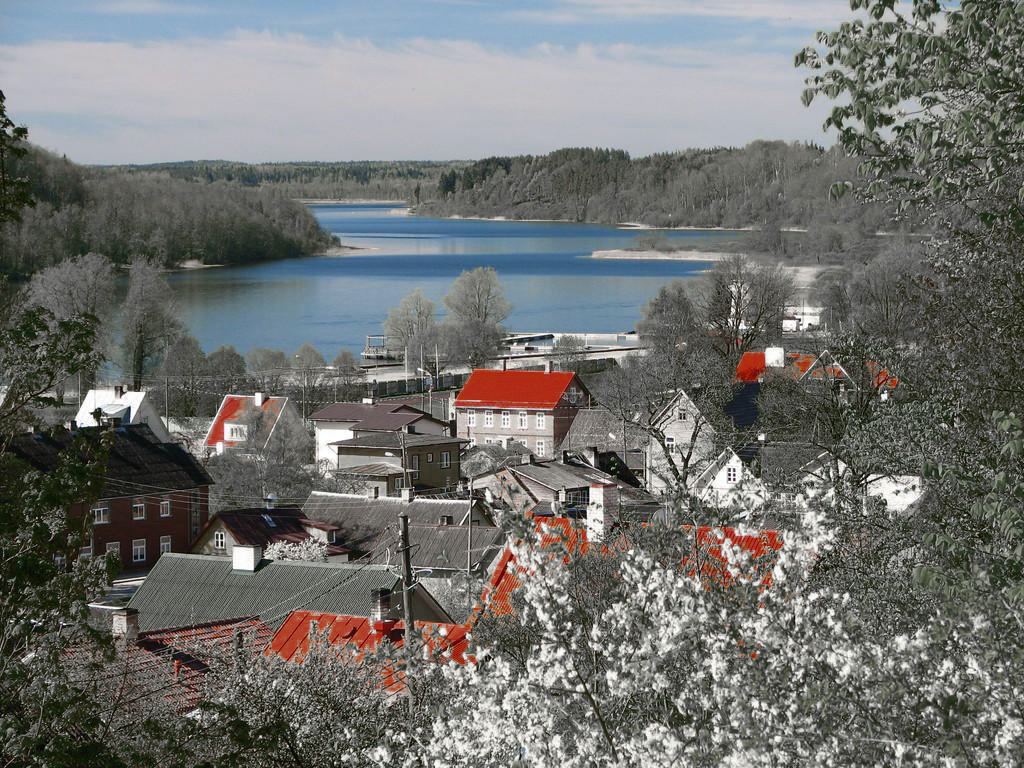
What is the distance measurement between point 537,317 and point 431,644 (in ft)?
298

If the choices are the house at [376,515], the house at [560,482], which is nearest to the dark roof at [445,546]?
the house at [376,515]

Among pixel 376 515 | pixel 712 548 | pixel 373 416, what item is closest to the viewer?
pixel 712 548

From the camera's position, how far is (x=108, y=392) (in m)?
42.6

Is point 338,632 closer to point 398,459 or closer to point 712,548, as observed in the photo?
point 712,548

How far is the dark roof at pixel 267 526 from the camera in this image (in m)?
23.5

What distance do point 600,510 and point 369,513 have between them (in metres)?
15.3

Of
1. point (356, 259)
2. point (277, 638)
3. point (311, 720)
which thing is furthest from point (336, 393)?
point (356, 259)

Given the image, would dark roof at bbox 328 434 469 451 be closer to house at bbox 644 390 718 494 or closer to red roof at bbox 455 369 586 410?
red roof at bbox 455 369 586 410

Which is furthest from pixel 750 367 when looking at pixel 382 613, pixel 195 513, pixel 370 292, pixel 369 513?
pixel 370 292

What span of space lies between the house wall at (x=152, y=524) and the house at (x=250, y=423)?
29.9ft

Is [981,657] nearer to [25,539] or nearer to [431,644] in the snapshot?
[431,644]

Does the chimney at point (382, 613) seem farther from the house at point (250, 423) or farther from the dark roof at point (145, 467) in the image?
the house at point (250, 423)

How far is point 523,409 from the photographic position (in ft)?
143

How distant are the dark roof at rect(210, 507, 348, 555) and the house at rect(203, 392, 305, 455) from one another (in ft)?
45.8
